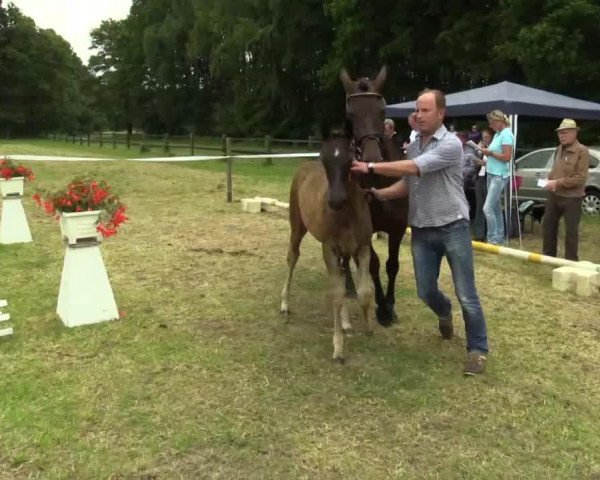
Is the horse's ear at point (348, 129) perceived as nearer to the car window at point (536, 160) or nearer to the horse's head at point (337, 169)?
the horse's head at point (337, 169)

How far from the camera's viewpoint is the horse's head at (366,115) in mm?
4242

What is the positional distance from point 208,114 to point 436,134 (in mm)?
54771

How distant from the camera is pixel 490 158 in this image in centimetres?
907

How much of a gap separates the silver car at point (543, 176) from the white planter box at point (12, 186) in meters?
9.07

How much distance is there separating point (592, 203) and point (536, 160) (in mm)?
1391

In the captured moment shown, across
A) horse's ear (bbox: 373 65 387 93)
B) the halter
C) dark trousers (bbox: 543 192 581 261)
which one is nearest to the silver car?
dark trousers (bbox: 543 192 581 261)

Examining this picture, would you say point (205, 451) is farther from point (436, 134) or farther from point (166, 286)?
point (166, 286)

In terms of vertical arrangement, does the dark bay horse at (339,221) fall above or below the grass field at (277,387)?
above

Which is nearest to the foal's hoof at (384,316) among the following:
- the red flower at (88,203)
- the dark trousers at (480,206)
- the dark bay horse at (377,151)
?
the dark bay horse at (377,151)

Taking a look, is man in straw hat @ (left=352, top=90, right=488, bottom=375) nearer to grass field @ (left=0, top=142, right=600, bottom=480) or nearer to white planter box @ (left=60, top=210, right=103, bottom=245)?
grass field @ (left=0, top=142, right=600, bottom=480)

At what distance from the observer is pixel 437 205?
409 cm

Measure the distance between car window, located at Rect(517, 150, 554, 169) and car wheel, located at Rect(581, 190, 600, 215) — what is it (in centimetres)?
103

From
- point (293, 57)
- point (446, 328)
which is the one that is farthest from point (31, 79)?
point (446, 328)

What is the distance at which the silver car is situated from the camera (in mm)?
11648
